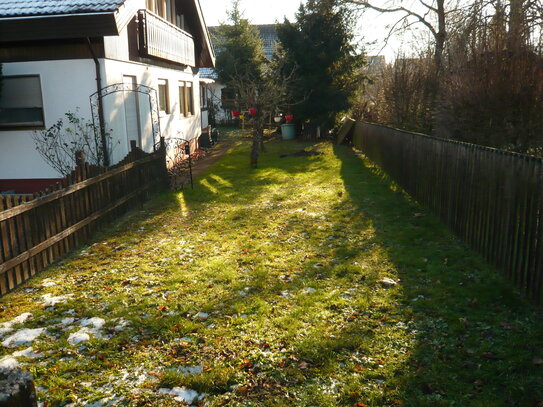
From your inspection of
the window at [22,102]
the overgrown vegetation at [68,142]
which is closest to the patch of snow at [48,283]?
the overgrown vegetation at [68,142]

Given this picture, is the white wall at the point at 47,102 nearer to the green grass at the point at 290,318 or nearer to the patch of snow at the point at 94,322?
the green grass at the point at 290,318

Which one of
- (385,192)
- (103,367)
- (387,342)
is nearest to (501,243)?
(387,342)

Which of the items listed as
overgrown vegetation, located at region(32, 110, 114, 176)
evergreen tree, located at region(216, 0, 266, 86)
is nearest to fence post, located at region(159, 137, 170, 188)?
overgrown vegetation, located at region(32, 110, 114, 176)

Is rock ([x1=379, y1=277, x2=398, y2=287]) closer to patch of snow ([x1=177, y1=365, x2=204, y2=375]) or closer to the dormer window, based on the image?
patch of snow ([x1=177, y1=365, x2=204, y2=375])

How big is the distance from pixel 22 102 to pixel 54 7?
271 centimetres

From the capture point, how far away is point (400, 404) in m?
3.57

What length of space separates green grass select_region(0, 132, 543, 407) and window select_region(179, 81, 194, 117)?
40.0 feet

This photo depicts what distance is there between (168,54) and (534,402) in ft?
50.2

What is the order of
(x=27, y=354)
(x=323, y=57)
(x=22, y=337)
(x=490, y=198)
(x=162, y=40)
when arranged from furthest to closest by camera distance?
(x=323, y=57) → (x=162, y=40) → (x=490, y=198) → (x=22, y=337) → (x=27, y=354)

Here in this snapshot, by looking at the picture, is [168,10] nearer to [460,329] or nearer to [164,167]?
[164,167]

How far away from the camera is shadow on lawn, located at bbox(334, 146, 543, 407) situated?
369cm

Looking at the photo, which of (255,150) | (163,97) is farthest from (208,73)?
(255,150)

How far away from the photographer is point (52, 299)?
5.72m

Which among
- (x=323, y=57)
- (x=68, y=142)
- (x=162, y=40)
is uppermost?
(x=323, y=57)
